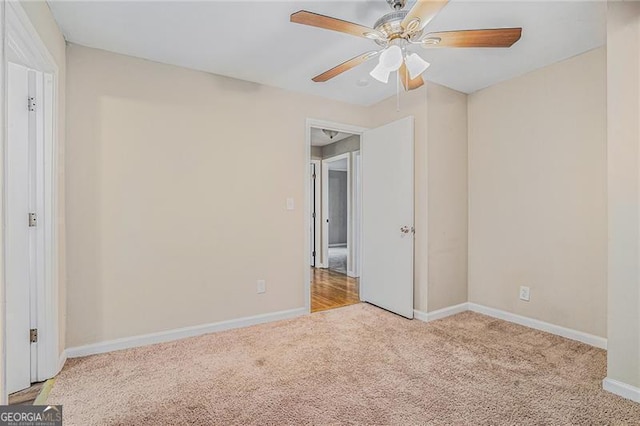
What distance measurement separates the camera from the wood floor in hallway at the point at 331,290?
380cm

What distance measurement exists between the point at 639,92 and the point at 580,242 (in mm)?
1282

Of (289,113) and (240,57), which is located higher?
(240,57)

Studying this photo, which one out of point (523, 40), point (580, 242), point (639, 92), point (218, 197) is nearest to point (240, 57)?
point (218, 197)

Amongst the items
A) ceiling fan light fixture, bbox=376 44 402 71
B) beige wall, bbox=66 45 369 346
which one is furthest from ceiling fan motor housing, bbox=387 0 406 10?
beige wall, bbox=66 45 369 346

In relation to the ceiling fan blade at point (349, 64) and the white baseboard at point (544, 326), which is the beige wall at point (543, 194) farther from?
the ceiling fan blade at point (349, 64)

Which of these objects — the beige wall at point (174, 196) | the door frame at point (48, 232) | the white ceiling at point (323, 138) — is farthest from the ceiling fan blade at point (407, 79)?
the white ceiling at point (323, 138)

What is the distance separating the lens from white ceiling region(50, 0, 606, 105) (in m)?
1.98

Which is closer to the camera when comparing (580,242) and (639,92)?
(639,92)

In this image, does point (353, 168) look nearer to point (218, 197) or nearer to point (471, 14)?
point (218, 197)

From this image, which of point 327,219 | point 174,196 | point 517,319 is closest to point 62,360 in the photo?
point 174,196

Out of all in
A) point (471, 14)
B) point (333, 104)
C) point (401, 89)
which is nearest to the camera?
point (471, 14)

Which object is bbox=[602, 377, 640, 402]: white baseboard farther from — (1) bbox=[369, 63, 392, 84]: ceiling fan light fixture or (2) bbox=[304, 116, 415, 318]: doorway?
(1) bbox=[369, 63, 392, 84]: ceiling fan light fixture

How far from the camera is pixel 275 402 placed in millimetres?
1842

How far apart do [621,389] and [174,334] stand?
3056mm
